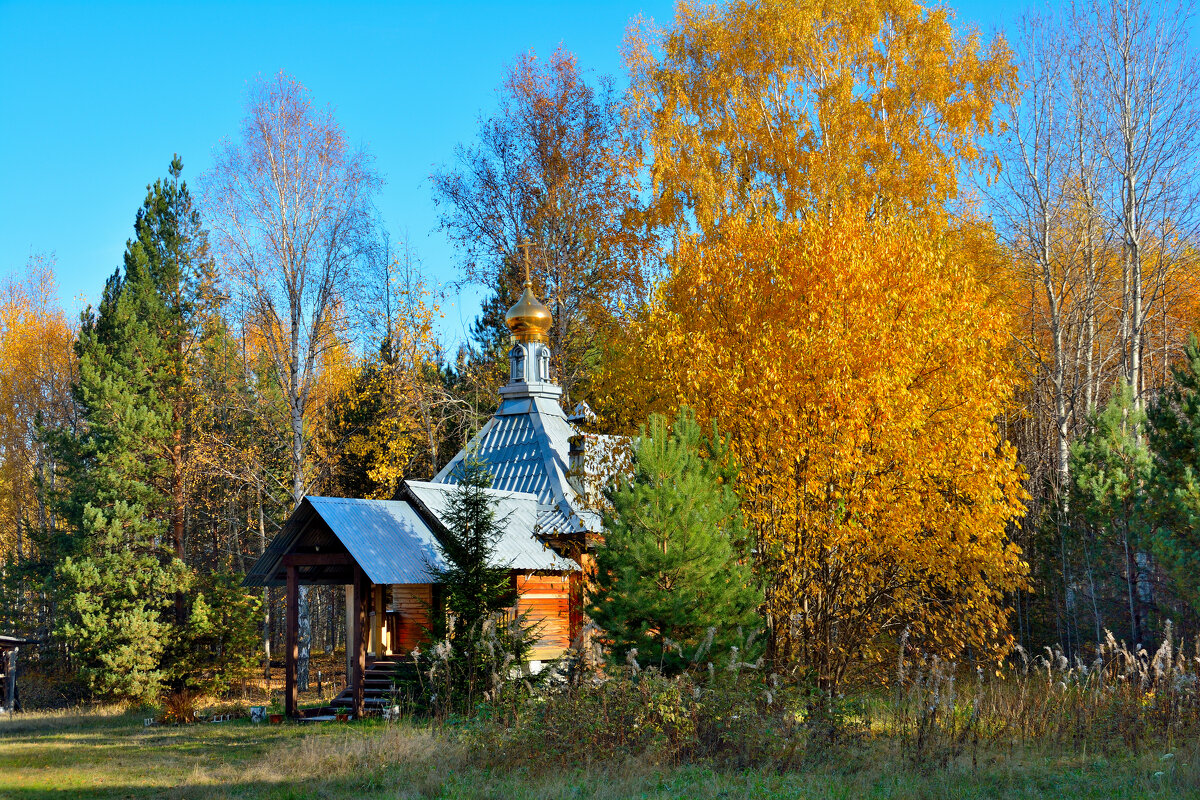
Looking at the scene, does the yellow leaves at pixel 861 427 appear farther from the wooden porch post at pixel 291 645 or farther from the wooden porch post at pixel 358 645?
the wooden porch post at pixel 291 645

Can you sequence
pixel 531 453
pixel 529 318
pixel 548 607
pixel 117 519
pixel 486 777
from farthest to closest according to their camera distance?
pixel 529 318
pixel 117 519
pixel 531 453
pixel 548 607
pixel 486 777

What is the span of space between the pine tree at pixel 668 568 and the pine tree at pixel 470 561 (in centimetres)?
330

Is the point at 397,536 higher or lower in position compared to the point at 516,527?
lower

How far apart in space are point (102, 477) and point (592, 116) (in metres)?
15.4

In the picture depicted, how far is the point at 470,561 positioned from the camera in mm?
15406

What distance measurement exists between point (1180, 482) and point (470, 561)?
10.3m

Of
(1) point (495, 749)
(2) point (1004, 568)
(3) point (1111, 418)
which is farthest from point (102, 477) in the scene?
(3) point (1111, 418)

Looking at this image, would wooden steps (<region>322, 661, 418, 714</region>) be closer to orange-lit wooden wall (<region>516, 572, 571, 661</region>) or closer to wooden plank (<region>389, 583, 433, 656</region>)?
wooden plank (<region>389, 583, 433, 656</region>)

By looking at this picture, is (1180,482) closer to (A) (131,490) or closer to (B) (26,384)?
(A) (131,490)

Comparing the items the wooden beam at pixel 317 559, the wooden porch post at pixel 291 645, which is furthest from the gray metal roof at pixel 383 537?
the wooden porch post at pixel 291 645

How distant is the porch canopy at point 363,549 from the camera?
1672 centimetres

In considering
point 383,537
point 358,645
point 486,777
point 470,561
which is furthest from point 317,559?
point 486,777

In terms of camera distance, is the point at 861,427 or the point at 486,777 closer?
the point at 486,777

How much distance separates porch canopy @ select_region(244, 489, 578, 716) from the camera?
1672cm
